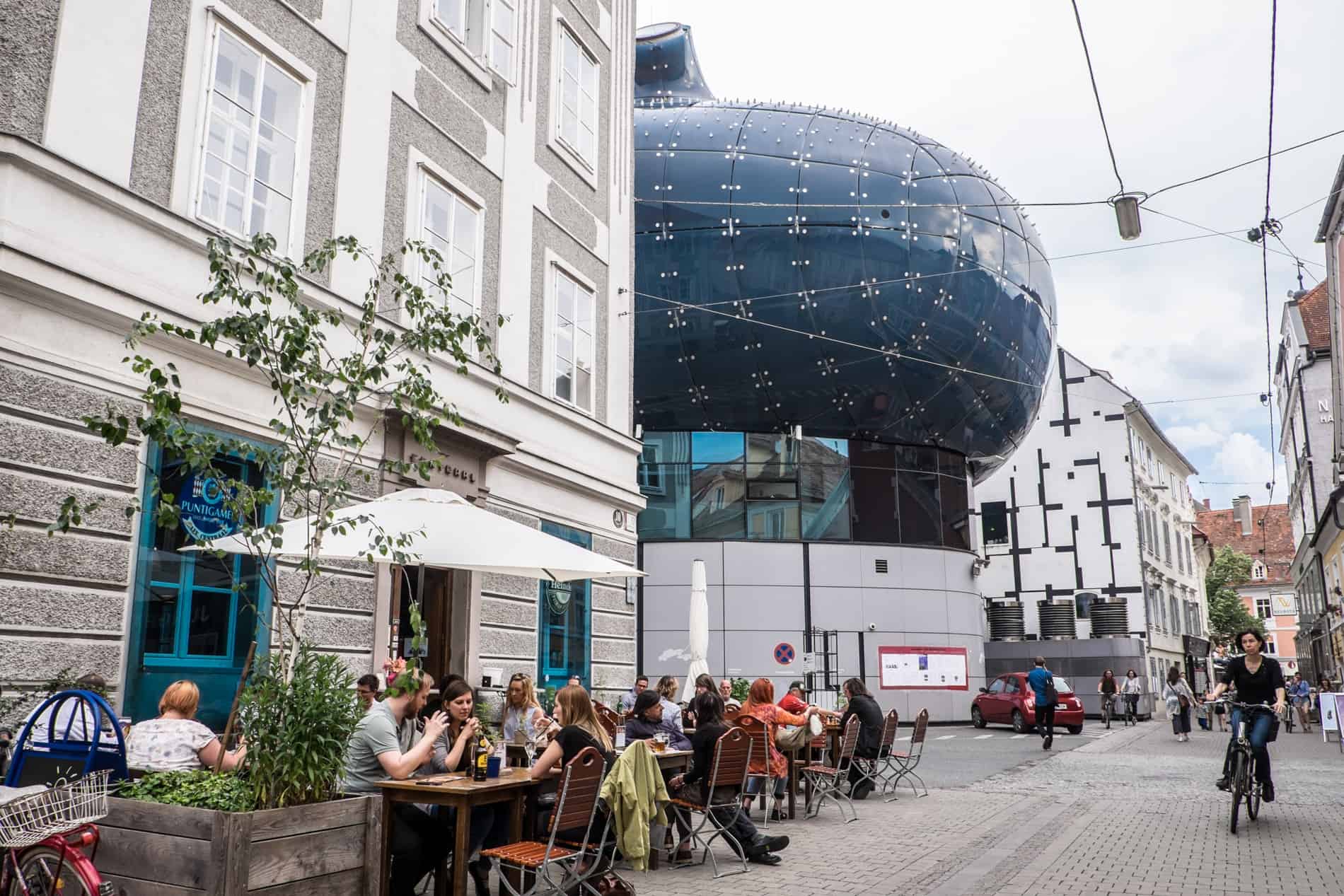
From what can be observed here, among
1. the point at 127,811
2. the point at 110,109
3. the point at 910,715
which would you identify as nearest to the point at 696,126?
the point at 910,715

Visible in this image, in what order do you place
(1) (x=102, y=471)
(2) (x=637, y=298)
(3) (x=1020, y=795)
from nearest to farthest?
(1) (x=102, y=471) < (3) (x=1020, y=795) < (2) (x=637, y=298)

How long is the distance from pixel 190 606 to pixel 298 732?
4.25 m

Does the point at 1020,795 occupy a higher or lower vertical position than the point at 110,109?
lower

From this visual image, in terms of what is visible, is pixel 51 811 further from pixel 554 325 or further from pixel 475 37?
pixel 475 37

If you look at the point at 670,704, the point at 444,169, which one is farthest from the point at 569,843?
the point at 444,169

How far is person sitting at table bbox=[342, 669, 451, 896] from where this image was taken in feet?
20.4

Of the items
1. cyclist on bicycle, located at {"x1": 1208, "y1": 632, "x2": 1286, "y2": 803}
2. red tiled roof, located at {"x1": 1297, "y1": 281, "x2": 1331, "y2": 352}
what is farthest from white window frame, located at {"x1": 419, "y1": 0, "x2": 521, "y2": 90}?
red tiled roof, located at {"x1": 1297, "y1": 281, "x2": 1331, "y2": 352}

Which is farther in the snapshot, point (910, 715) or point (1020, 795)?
point (910, 715)

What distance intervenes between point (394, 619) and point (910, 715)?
21331mm

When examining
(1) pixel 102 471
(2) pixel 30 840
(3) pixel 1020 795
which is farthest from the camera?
(3) pixel 1020 795

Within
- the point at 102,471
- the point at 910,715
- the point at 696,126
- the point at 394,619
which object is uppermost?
the point at 696,126

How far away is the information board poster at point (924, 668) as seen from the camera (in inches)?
1158

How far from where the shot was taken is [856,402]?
29.2m

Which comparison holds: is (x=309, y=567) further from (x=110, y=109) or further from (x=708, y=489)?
(x=708, y=489)
